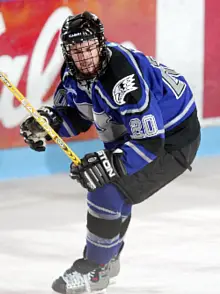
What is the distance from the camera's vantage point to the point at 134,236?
5066 millimetres

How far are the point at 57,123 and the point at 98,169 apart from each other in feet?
1.41

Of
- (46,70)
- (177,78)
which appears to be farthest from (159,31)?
(177,78)

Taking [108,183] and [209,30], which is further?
[209,30]

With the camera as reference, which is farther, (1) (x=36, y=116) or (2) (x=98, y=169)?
(1) (x=36, y=116)

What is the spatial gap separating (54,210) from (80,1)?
4.21 ft

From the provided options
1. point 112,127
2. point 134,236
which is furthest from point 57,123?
point 134,236

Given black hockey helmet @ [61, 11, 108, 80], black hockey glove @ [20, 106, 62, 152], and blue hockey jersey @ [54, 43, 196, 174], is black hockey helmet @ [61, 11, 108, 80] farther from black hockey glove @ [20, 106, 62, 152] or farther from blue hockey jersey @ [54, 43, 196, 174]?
black hockey glove @ [20, 106, 62, 152]

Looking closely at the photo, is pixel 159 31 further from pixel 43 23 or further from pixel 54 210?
pixel 54 210

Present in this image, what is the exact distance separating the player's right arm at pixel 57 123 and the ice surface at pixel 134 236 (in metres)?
0.53

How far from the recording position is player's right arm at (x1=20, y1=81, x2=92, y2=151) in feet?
13.6

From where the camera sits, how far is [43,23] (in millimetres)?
6121

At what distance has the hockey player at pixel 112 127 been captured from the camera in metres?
3.86

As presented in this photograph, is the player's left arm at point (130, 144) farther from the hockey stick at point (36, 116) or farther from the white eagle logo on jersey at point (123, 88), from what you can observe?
the hockey stick at point (36, 116)

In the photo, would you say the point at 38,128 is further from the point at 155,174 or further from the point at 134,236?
the point at 134,236
